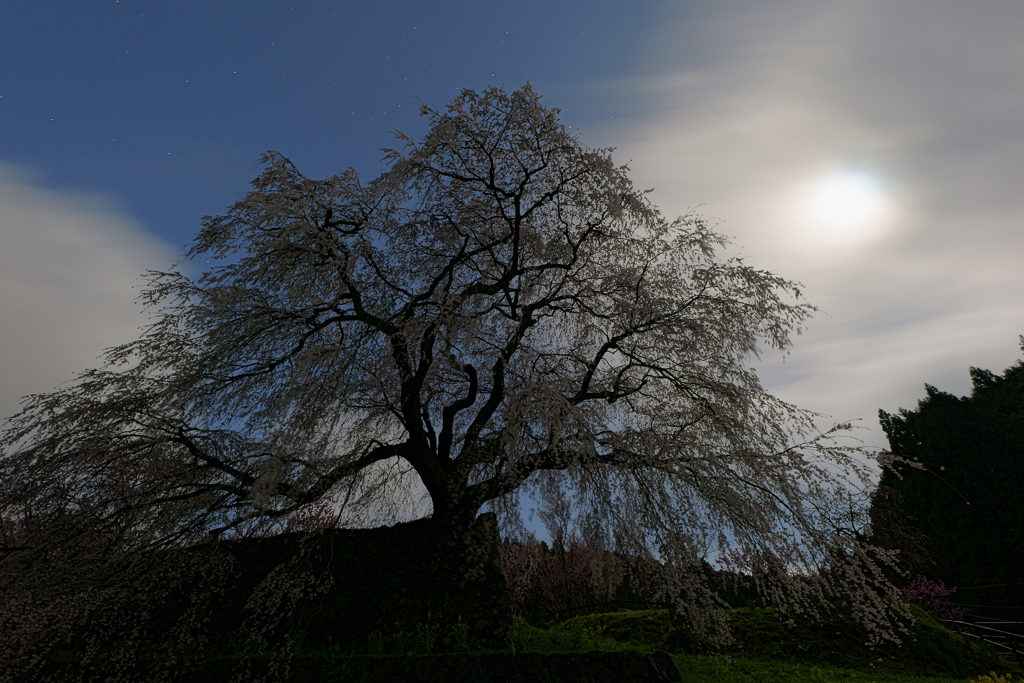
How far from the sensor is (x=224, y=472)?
8.78 m

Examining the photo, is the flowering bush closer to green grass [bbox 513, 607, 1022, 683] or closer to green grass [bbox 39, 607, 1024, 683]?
green grass [bbox 513, 607, 1022, 683]

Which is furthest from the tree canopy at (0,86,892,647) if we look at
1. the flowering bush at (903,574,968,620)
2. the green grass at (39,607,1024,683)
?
the flowering bush at (903,574,968,620)

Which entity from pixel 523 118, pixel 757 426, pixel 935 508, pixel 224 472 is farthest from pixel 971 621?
pixel 224 472

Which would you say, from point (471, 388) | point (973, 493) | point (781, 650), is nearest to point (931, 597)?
point (973, 493)

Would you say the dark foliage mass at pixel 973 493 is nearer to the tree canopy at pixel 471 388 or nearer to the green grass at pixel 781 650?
the green grass at pixel 781 650

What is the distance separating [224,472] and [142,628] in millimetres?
3349

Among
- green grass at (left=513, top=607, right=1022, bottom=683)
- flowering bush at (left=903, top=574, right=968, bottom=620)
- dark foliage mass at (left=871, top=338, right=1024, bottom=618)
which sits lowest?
green grass at (left=513, top=607, right=1022, bottom=683)

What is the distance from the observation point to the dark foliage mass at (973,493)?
20422 mm

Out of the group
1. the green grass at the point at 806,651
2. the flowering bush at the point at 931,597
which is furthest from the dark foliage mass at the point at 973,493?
the green grass at the point at 806,651

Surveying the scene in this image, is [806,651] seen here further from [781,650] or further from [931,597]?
[931,597]

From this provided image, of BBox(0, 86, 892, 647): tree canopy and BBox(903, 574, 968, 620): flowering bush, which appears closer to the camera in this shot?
BBox(0, 86, 892, 647): tree canopy

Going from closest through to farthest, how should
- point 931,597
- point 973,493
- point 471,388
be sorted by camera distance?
point 471,388
point 931,597
point 973,493

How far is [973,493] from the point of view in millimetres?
22219

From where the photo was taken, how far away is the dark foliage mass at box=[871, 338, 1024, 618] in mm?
20422
